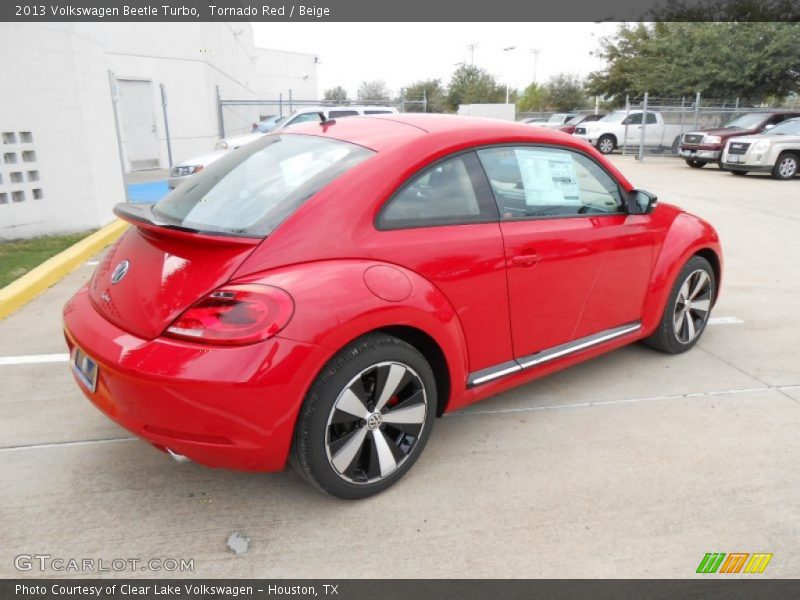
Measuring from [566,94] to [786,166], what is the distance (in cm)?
3820

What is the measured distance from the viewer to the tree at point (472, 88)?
57.2m

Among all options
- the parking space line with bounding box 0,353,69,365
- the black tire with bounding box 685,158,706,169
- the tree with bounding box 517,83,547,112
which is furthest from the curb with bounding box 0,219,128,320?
the tree with bounding box 517,83,547,112

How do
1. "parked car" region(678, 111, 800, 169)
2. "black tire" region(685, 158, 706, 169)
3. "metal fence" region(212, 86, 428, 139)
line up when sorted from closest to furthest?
"parked car" region(678, 111, 800, 169), "black tire" region(685, 158, 706, 169), "metal fence" region(212, 86, 428, 139)

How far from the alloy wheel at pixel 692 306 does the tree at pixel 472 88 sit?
A: 54.9m

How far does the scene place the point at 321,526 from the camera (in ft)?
8.37

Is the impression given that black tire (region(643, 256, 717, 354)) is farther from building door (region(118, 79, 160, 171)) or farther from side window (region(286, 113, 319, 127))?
building door (region(118, 79, 160, 171))

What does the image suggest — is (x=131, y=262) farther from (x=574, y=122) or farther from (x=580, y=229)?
(x=574, y=122)

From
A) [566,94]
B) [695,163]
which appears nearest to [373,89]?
[566,94]

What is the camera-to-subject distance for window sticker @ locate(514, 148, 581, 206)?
10.7ft

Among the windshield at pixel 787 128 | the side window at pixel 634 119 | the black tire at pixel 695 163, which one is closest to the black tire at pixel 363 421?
the windshield at pixel 787 128

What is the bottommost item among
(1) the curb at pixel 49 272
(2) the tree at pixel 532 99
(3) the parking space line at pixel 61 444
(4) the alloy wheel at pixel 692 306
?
(3) the parking space line at pixel 61 444

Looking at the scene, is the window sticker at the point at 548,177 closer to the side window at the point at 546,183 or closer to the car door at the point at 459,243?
the side window at the point at 546,183

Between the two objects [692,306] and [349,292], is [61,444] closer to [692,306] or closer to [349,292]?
[349,292]

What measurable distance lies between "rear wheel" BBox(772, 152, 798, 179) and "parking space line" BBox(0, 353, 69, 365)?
17.5m
